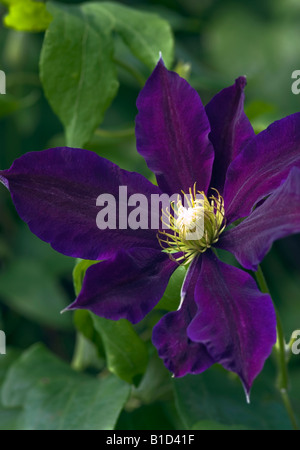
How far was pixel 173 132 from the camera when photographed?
75cm

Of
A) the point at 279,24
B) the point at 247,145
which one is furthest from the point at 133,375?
the point at 279,24

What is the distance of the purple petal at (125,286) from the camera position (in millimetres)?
670

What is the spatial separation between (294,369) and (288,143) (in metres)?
0.81

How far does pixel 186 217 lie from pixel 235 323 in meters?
0.16

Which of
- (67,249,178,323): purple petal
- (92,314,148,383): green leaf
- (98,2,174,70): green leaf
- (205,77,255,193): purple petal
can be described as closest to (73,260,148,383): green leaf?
(92,314,148,383): green leaf

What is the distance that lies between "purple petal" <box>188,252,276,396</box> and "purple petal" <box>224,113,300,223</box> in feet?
0.29

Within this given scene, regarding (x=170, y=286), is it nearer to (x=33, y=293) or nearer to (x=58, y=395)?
(x=58, y=395)

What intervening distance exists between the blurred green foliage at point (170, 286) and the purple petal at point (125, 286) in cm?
4

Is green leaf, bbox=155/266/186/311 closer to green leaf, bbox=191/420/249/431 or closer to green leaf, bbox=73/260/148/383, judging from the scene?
green leaf, bbox=73/260/148/383

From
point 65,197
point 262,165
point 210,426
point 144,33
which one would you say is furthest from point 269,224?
point 144,33

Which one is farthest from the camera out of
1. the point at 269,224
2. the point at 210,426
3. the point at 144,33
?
the point at 144,33

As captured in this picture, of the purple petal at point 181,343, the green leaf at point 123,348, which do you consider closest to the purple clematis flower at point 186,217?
the purple petal at point 181,343

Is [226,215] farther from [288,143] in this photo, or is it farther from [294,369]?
[294,369]

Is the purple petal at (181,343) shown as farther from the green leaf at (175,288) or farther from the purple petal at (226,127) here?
the purple petal at (226,127)
